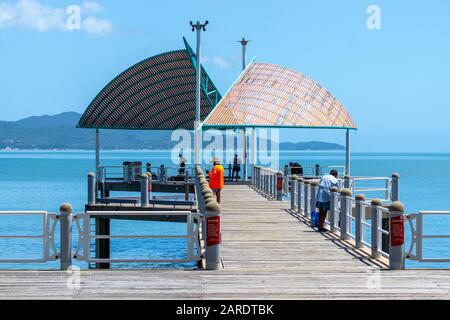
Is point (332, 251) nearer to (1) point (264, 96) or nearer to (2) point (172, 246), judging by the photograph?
(1) point (264, 96)

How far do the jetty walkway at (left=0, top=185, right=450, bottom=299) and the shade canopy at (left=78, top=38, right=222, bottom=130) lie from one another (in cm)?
3760

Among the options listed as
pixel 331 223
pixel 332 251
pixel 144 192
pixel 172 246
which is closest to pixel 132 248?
pixel 172 246

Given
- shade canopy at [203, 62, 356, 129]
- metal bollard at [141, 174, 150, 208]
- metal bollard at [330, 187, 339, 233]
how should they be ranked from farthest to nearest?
shade canopy at [203, 62, 356, 129], metal bollard at [141, 174, 150, 208], metal bollard at [330, 187, 339, 233]

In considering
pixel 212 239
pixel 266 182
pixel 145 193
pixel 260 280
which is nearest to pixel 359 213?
pixel 212 239

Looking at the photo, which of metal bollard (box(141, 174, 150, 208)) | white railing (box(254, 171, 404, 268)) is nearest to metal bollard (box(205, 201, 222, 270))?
white railing (box(254, 171, 404, 268))

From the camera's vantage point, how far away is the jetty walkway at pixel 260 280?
45.5 feet

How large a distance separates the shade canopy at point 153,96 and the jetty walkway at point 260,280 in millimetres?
37601

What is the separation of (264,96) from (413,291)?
37497 millimetres

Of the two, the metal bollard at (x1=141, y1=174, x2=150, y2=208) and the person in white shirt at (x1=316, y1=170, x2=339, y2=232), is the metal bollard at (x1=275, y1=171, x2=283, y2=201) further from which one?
the person in white shirt at (x1=316, y1=170, x2=339, y2=232)

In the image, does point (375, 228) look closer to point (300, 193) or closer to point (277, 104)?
point (300, 193)

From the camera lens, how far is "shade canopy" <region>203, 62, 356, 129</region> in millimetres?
48500

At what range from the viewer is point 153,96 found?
61656mm

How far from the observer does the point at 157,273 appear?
52.5 ft

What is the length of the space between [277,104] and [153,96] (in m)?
13.4
